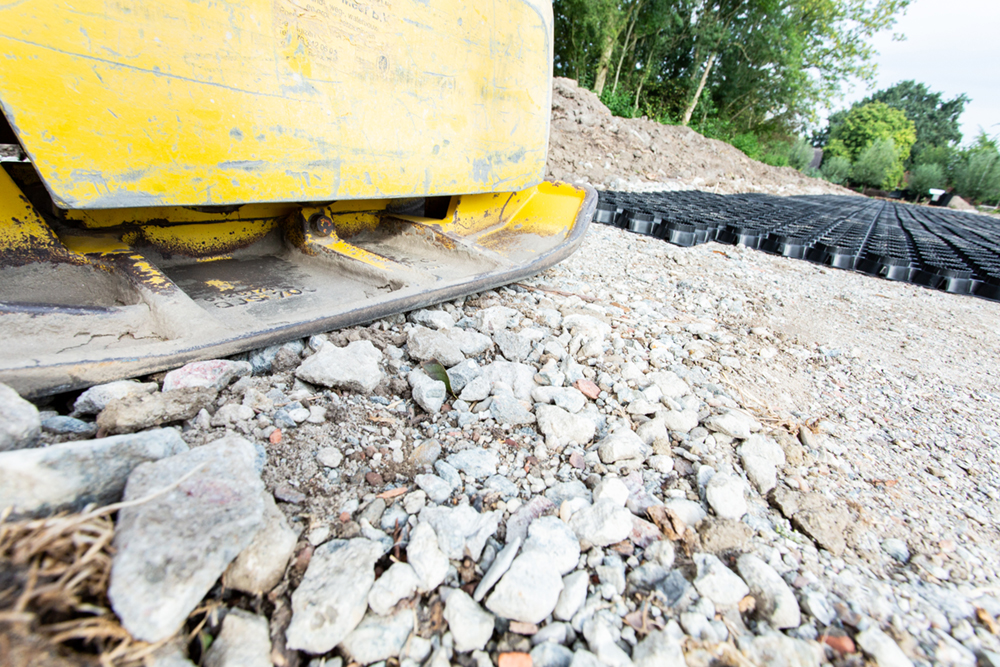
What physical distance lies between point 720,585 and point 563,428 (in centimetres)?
59

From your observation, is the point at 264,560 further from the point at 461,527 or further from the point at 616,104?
the point at 616,104

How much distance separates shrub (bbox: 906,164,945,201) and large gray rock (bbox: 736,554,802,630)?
129ft

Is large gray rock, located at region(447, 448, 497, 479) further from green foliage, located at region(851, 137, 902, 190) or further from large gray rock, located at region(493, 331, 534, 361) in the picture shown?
green foliage, located at region(851, 137, 902, 190)

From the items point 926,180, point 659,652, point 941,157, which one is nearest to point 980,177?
point 926,180

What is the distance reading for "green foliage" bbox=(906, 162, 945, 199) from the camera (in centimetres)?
2886

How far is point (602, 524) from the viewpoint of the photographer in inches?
45.1

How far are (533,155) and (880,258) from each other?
162 inches

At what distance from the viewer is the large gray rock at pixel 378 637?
0.88 metres

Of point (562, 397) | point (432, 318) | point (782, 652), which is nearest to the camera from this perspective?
point (782, 652)

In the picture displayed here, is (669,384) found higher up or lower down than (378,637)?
higher up

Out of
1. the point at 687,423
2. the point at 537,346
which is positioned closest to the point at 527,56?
the point at 537,346

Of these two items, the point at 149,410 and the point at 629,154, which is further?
the point at 629,154

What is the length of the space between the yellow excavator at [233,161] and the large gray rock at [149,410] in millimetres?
157

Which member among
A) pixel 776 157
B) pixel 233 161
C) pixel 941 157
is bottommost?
pixel 233 161
